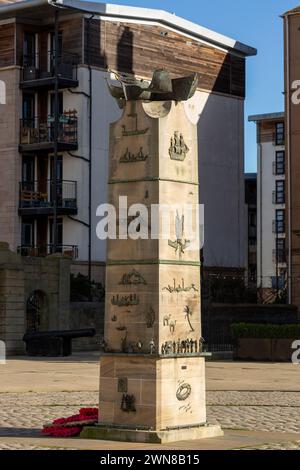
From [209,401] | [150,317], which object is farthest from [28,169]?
[150,317]

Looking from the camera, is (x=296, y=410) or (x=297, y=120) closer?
(x=296, y=410)

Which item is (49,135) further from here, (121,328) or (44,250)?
(121,328)

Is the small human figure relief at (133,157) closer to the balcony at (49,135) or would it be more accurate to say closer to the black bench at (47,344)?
the black bench at (47,344)

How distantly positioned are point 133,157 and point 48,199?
46390mm

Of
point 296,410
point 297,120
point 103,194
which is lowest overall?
point 296,410

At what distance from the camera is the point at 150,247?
15.9 meters

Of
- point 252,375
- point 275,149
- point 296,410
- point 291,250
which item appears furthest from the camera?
point 275,149

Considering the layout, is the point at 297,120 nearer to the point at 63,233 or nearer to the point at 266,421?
the point at 63,233

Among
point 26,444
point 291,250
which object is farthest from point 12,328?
point 26,444

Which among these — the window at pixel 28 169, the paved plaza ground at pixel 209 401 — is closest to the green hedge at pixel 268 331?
the paved plaza ground at pixel 209 401

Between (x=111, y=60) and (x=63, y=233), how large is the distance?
9.61m

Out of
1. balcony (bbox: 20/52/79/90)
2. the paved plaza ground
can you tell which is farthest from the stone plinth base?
balcony (bbox: 20/52/79/90)

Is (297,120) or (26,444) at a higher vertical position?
(297,120)

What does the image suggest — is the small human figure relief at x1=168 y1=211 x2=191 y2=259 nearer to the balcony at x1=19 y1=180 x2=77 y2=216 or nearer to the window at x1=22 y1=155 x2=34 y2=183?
the balcony at x1=19 y1=180 x2=77 y2=216
